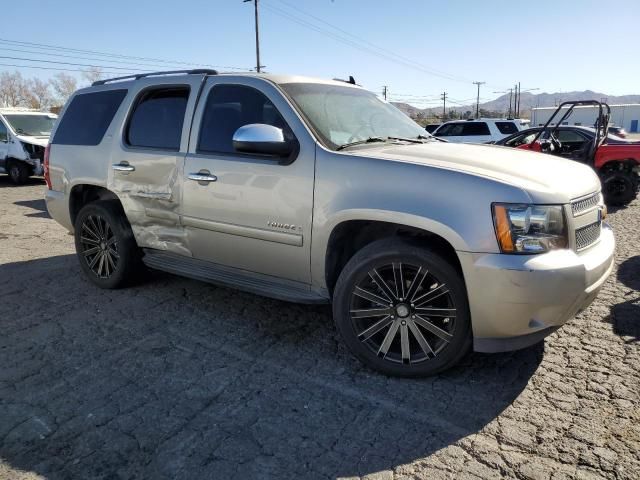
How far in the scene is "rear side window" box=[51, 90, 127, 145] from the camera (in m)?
4.76

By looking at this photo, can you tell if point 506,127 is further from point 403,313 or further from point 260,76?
point 403,313

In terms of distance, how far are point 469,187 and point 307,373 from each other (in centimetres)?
155

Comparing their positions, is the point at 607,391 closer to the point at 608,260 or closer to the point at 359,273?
the point at 608,260

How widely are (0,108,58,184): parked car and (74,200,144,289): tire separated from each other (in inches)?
407

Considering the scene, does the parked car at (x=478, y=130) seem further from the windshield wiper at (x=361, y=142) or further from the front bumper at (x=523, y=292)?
the front bumper at (x=523, y=292)

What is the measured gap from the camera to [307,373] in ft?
10.6

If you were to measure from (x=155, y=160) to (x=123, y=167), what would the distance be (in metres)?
0.45

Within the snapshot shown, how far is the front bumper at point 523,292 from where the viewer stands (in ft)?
8.73

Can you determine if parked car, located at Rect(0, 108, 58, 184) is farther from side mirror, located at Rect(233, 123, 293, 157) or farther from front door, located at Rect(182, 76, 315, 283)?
side mirror, located at Rect(233, 123, 293, 157)

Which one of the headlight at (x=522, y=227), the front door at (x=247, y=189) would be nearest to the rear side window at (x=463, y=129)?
the front door at (x=247, y=189)

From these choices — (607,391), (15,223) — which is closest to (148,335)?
(607,391)

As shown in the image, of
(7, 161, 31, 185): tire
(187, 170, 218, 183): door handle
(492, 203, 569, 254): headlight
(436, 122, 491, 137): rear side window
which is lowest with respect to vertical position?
(7, 161, 31, 185): tire

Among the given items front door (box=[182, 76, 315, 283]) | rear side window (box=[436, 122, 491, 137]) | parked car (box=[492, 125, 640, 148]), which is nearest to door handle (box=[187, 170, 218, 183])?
front door (box=[182, 76, 315, 283])

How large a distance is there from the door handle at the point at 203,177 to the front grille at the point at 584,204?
8.08ft
